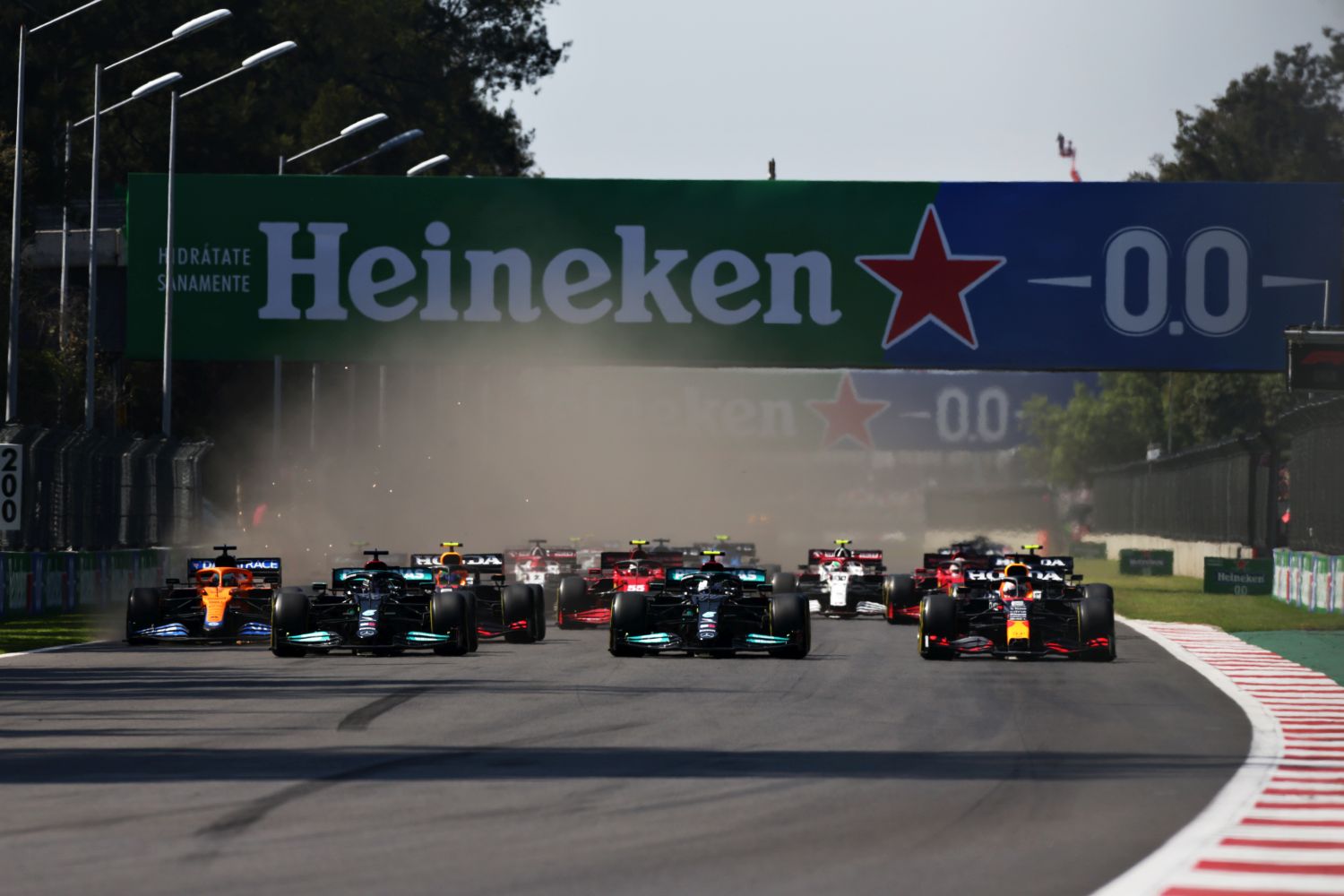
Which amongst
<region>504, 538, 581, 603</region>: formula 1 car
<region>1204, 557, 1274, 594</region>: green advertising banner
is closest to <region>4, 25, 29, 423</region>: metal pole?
<region>504, 538, 581, 603</region>: formula 1 car

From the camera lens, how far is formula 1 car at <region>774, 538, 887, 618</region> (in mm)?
35406

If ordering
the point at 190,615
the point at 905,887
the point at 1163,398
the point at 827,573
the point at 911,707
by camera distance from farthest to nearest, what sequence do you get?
the point at 1163,398 → the point at 827,573 → the point at 190,615 → the point at 911,707 → the point at 905,887

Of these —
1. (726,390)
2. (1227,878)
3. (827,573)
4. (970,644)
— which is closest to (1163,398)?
(726,390)

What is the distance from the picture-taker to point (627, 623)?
24.0m

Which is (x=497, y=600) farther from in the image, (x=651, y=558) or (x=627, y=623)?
(x=651, y=558)

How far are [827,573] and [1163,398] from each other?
7119 cm

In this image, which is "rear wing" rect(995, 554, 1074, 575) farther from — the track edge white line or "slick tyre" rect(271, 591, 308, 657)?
"slick tyre" rect(271, 591, 308, 657)

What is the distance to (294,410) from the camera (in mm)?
74062

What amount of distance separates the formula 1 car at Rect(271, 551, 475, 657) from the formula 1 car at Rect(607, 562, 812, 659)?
1725 millimetres

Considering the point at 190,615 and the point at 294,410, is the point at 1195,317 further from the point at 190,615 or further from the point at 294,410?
the point at 294,410

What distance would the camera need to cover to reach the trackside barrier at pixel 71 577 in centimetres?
3177

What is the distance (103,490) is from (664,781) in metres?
24.2

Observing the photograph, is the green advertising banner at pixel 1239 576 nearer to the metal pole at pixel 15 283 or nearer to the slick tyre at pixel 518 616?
the slick tyre at pixel 518 616

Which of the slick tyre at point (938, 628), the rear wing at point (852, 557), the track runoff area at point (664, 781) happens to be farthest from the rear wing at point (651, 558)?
the track runoff area at point (664, 781)
